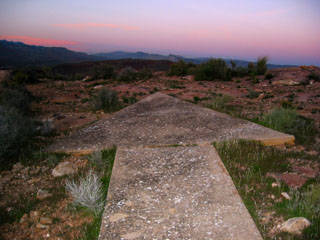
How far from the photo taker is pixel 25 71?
17.2 meters

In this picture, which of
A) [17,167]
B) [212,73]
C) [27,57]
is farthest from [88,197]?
[27,57]

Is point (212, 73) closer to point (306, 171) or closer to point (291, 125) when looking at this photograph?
point (291, 125)

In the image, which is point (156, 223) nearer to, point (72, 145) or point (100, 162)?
point (100, 162)

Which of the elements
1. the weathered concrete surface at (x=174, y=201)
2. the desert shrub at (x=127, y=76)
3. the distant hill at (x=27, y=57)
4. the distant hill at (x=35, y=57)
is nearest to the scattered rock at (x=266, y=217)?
the weathered concrete surface at (x=174, y=201)

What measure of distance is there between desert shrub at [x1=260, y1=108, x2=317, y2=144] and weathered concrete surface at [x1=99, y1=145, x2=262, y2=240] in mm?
2307

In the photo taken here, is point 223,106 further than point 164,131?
Yes

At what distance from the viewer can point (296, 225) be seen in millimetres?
2877

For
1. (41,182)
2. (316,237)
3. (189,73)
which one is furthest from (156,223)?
(189,73)

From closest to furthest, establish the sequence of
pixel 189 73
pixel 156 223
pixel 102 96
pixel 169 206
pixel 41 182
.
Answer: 1. pixel 156 223
2. pixel 169 206
3. pixel 41 182
4. pixel 102 96
5. pixel 189 73

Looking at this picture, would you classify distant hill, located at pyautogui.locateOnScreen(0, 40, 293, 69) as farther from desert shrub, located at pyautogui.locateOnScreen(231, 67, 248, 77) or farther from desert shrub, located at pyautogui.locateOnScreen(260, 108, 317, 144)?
desert shrub, located at pyautogui.locateOnScreen(260, 108, 317, 144)

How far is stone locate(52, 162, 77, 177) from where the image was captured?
4234mm

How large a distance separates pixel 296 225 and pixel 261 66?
17.4 metres

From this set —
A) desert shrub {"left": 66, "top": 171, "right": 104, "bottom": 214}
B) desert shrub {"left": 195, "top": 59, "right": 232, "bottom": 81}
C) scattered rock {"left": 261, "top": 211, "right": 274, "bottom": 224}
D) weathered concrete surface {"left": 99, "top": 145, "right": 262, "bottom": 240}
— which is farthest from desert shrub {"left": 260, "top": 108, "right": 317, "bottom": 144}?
desert shrub {"left": 195, "top": 59, "right": 232, "bottom": 81}

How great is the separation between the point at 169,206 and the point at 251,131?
3.21 m
